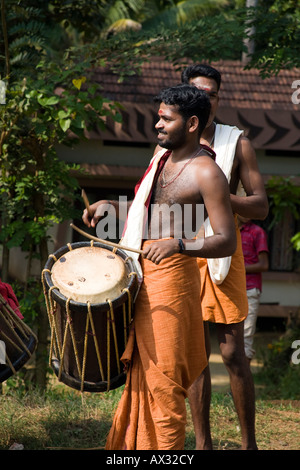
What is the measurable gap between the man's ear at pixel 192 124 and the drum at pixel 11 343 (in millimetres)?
1286

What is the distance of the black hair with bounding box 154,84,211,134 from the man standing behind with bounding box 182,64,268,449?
1.55 feet

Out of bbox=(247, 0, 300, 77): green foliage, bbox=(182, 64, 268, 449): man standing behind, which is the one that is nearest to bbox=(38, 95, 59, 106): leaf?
bbox=(182, 64, 268, 449): man standing behind

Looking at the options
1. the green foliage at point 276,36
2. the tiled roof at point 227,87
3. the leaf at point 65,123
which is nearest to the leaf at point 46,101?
the leaf at point 65,123

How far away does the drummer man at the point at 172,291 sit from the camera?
3.06 m

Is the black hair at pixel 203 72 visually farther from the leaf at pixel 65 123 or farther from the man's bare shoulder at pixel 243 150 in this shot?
the leaf at pixel 65 123

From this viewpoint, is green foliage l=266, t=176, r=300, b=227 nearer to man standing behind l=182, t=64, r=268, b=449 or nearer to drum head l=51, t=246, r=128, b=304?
man standing behind l=182, t=64, r=268, b=449

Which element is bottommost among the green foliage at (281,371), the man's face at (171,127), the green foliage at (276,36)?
the green foliage at (281,371)

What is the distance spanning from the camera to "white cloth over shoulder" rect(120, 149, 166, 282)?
3.26m

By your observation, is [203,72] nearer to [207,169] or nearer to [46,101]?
[207,169]

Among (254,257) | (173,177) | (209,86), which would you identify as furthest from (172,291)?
(254,257)

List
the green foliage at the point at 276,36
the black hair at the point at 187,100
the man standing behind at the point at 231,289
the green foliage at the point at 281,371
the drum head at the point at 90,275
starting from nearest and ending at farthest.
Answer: the drum head at the point at 90,275
the black hair at the point at 187,100
the man standing behind at the point at 231,289
the green foliage at the point at 276,36
the green foliage at the point at 281,371

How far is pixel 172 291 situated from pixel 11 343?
90 centimetres

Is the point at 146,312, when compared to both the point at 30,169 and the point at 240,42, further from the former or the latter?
the point at 240,42
